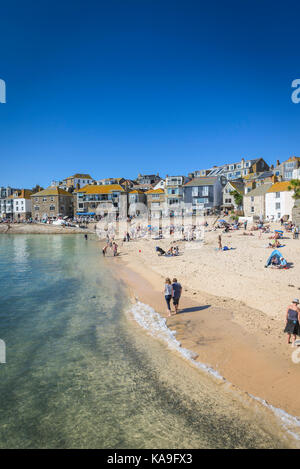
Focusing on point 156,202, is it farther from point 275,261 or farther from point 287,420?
point 287,420

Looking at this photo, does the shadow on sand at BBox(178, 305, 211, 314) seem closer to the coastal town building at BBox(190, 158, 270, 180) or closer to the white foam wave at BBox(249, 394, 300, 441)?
the white foam wave at BBox(249, 394, 300, 441)

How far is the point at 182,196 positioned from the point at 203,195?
18.9 feet

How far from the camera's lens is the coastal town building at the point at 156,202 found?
244 ft

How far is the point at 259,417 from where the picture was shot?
5.89 metres

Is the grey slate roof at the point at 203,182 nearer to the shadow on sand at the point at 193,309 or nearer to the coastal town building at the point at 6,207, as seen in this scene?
the shadow on sand at the point at 193,309

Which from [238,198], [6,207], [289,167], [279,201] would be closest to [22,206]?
[6,207]

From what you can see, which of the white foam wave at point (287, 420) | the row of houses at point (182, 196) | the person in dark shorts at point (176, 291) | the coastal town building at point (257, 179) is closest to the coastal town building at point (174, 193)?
the row of houses at point (182, 196)

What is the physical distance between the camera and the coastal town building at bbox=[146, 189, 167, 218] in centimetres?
7452

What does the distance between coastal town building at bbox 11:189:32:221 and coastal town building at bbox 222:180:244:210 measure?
2684 inches

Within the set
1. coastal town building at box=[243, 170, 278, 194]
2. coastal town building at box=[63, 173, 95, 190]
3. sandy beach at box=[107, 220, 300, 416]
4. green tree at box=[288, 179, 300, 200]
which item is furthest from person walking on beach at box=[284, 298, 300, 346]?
coastal town building at box=[63, 173, 95, 190]

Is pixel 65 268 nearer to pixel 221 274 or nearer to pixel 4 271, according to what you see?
pixel 4 271

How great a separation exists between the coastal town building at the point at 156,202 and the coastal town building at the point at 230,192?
1644cm

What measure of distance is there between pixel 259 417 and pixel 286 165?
72081mm

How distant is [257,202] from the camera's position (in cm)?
5338
